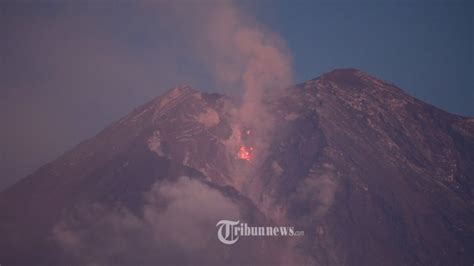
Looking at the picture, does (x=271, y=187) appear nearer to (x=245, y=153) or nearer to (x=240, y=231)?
(x=245, y=153)

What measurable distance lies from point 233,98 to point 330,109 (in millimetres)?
20763

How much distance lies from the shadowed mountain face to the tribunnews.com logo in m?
1.32

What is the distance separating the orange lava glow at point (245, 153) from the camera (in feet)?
419

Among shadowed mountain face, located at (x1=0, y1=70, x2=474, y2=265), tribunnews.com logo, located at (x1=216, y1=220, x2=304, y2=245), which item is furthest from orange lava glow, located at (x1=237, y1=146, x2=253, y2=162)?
tribunnews.com logo, located at (x1=216, y1=220, x2=304, y2=245)

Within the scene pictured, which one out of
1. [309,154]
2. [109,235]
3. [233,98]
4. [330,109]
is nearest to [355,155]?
[309,154]

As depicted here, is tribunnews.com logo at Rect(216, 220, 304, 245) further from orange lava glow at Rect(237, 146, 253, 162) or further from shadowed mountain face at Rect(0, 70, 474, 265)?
orange lava glow at Rect(237, 146, 253, 162)

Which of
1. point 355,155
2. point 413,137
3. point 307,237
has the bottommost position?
point 307,237

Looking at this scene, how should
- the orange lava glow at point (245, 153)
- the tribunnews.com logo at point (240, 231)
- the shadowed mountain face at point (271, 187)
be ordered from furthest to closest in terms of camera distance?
the orange lava glow at point (245, 153) < the shadowed mountain face at point (271, 187) < the tribunnews.com logo at point (240, 231)

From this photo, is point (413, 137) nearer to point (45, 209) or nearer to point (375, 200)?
point (375, 200)

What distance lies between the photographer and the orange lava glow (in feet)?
419

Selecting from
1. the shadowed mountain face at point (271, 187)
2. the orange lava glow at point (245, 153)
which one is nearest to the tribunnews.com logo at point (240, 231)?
the shadowed mountain face at point (271, 187)

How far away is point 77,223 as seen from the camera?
4107 inches

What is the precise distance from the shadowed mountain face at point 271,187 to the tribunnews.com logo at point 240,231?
1.32 metres

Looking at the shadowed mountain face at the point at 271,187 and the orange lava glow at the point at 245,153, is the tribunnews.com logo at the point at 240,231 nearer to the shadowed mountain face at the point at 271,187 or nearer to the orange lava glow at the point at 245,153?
the shadowed mountain face at the point at 271,187
